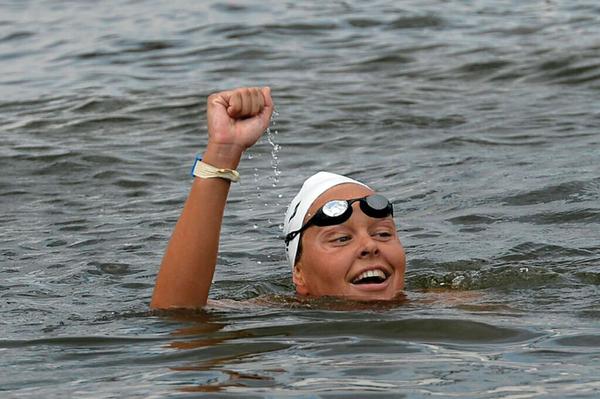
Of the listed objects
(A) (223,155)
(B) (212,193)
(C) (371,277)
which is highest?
(A) (223,155)

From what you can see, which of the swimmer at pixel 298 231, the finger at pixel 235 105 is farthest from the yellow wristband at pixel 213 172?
the finger at pixel 235 105

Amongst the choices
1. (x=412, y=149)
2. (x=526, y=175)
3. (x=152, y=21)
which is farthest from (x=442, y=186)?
(x=152, y=21)

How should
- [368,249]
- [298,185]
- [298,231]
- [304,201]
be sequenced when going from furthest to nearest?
[298,185]
[304,201]
[298,231]
[368,249]

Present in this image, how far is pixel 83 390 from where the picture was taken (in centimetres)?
615

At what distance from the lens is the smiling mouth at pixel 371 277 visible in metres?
7.79

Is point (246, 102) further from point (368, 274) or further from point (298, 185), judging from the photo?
point (298, 185)

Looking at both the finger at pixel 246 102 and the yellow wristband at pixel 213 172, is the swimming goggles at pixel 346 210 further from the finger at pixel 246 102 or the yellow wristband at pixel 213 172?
the finger at pixel 246 102

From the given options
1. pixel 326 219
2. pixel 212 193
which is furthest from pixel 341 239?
pixel 212 193

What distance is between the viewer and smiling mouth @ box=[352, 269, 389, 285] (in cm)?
779

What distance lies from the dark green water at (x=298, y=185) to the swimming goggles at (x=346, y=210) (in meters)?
0.45

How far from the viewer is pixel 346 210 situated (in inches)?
313

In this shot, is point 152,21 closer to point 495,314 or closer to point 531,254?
point 531,254

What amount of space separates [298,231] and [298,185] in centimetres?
439


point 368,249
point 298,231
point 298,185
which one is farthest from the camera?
point 298,185
